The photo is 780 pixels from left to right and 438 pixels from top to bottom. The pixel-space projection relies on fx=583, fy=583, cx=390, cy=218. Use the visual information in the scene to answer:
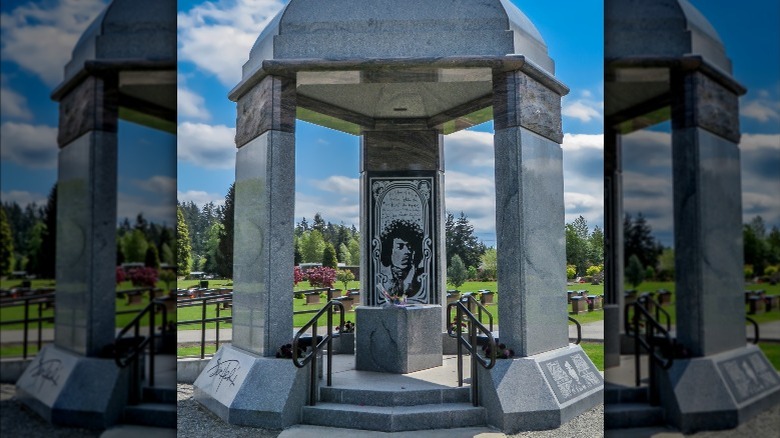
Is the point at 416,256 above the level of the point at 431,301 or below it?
above

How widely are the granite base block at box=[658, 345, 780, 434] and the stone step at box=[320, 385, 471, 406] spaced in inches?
195

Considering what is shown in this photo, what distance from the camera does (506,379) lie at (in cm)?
574

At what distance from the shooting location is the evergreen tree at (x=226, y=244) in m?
25.6

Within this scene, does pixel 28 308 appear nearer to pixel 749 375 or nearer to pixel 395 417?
pixel 749 375

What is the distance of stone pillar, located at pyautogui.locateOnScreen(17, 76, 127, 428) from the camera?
3.89 ft

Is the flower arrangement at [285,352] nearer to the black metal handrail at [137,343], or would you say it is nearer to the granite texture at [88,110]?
the black metal handrail at [137,343]

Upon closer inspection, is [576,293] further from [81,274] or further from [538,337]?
[81,274]

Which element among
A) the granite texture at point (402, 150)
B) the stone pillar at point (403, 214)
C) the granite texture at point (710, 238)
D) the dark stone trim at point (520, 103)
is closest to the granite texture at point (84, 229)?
the granite texture at point (710, 238)

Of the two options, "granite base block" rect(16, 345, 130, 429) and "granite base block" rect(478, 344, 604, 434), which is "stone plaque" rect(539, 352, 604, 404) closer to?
"granite base block" rect(478, 344, 604, 434)

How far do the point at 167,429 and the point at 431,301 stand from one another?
8146 mm

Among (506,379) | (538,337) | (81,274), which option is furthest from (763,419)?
(538,337)

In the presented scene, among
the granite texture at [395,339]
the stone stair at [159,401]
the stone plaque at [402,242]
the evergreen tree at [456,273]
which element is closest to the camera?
the stone stair at [159,401]

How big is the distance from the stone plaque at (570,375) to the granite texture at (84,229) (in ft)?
17.6
